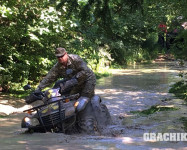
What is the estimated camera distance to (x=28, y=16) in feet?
43.5

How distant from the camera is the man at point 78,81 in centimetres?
655

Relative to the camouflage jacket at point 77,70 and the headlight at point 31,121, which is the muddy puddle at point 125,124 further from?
the camouflage jacket at point 77,70

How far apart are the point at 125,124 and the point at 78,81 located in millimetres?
2081

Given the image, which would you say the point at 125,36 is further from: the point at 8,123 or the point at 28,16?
the point at 8,123

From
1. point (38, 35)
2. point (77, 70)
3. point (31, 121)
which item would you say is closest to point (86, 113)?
point (77, 70)

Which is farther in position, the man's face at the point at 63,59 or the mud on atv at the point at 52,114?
the man's face at the point at 63,59

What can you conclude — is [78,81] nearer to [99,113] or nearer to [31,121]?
[99,113]

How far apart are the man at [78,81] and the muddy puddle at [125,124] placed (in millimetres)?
491

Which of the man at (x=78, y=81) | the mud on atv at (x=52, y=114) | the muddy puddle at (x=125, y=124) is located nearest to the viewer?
the muddy puddle at (x=125, y=124)

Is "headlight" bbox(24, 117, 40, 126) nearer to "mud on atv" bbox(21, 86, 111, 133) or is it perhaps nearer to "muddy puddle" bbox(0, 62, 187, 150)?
"mud on atv" bbox(21, 86, 111, 133)

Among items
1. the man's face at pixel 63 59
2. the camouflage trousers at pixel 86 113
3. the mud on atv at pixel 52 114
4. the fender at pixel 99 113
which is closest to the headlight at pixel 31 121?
the mud on atv at pixel 52 114

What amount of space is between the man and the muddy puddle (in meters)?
0.49

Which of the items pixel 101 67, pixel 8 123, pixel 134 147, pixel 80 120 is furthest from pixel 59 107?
pixel 101 67

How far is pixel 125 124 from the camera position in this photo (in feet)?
26.7
